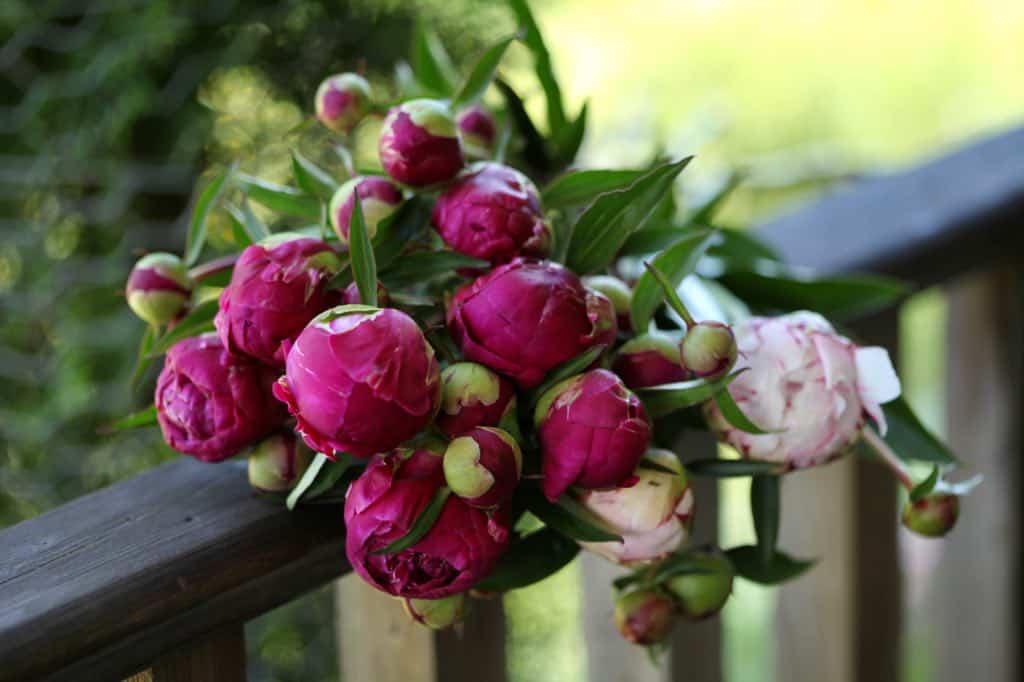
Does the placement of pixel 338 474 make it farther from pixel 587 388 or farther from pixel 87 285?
pixel 87 285

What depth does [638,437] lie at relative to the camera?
0.40 m

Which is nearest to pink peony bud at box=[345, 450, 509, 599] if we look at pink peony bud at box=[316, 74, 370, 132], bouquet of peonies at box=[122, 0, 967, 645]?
bouquet of peonies at box=[122, 0, 967, 645]

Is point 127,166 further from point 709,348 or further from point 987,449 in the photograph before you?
point 709,348

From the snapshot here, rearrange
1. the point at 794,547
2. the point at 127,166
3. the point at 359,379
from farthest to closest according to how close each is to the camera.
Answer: the point at 127,166, the point at 794,547, the point at 359,379

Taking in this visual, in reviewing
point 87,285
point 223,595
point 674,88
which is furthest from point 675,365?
point 674,88

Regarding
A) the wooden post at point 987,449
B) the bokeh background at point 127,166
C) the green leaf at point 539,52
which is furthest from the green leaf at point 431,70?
the wooden post at point 987,449

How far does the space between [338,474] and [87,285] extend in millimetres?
1029

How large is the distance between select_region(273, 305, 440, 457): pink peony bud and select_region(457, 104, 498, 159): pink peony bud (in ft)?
0.70

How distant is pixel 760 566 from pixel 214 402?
10.0 inches

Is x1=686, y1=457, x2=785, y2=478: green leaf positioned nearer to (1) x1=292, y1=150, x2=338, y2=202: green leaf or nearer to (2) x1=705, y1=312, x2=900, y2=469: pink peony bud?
(2) x1=705, y1=312, x2=900, y2=469: pink peony bud

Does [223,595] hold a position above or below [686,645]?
above

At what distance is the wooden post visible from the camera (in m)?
1.10

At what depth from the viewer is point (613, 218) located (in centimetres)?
47

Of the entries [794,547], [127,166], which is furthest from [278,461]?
[127,166]
